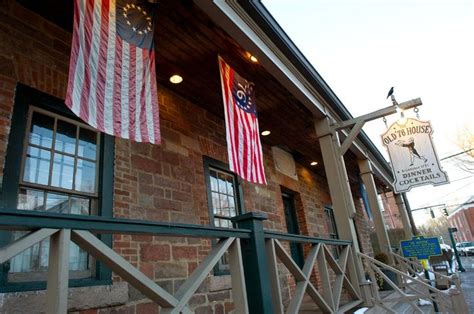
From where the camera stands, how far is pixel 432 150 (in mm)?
6211

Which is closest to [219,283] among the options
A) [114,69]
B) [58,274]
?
[114,69]

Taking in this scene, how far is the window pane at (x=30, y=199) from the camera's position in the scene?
315cm

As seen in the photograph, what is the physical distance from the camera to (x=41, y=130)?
350 centimetres

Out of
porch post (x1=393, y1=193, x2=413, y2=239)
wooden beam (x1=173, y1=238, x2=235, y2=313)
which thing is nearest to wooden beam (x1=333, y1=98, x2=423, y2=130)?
wooden beam (x1=173, y1=238, x2=235, y2=313)

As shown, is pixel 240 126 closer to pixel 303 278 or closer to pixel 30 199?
pixel 303 278

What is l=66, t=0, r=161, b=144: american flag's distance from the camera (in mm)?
2797

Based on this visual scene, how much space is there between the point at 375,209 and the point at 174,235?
7139mm

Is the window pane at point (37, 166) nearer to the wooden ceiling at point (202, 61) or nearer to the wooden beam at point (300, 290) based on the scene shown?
the wooden ceiling at point (202, 61)

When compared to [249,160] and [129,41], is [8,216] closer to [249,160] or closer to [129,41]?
[129,41]

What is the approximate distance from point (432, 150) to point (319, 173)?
4.48m

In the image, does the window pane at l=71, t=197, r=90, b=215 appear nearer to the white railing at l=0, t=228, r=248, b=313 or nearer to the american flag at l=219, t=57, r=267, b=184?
the american flag at l=219, t=57, r=267, b=184

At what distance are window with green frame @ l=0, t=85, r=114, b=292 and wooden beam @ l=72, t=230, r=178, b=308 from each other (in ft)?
5.87

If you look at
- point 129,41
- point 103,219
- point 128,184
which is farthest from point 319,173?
point 103,219

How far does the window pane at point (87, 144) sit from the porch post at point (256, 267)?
218cm
